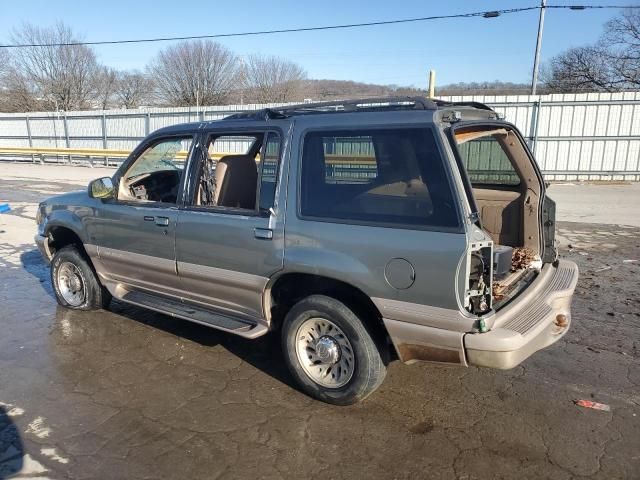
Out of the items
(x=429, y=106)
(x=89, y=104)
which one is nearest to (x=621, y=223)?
(x=429, y=106)

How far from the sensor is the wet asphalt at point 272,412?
2.87 metres

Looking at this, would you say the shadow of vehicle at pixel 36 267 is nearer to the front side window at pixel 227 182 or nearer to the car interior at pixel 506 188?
the front side window at pixel 227 182

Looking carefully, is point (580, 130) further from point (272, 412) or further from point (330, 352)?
point (272, 412)

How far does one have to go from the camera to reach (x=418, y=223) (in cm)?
295

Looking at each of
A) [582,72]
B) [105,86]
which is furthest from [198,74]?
[582,72]

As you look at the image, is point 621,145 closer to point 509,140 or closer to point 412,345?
point 509,140

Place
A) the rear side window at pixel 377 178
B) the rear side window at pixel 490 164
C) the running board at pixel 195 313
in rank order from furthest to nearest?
1. the rear side window at pixel 490 164
2. the running board at pixel 195 313
3. the rear side window at pixel 377 178

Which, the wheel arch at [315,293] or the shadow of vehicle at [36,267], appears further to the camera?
the shadow of vehicle at [36,267]

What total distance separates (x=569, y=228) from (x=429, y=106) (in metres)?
7.73

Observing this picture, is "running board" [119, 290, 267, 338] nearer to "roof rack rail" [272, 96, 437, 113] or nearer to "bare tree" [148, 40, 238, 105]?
"roof rack rail" [272, 96, 437, 113]

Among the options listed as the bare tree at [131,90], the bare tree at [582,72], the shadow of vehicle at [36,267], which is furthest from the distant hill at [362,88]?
the shadow of vehicle at [36,267]

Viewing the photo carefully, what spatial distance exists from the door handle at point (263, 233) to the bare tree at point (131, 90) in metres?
53.9

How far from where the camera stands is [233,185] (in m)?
4.18

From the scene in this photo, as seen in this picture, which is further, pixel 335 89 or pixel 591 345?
pixel 335 89
